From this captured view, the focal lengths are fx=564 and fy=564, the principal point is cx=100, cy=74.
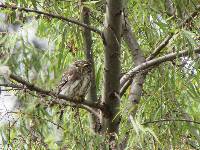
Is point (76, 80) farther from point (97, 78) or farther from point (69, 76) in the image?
point (97, 78)

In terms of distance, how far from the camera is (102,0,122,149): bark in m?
2.19

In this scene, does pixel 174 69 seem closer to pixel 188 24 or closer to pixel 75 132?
pixel 188 24

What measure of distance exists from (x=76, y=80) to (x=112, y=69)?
0.56 metres

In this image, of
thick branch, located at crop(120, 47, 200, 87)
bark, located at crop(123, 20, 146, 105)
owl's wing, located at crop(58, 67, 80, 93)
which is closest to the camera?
thick branch, located at crop(120, 47, 200, 87)

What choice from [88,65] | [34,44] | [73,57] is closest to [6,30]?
[34,44]

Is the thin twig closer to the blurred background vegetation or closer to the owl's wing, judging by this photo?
the blurred background vegetation

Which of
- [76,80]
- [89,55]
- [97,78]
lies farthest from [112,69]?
[76,80]

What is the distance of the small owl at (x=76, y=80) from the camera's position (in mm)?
2676

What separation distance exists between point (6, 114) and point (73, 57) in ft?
3.60

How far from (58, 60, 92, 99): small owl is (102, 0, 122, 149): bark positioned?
25 cm

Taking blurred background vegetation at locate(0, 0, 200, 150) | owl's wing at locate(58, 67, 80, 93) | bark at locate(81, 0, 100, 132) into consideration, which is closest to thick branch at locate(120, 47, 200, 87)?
blurred background vegetation at locate(0, 0, 200, 150)

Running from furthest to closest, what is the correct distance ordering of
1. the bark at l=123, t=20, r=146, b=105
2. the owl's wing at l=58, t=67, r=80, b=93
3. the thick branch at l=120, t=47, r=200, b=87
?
the owl's wing at l=58, t=67, r=80, b=93
the bark at l=123, t=20, r=146, b=105
the thick branch at l=120, t=47, r=200, b=87

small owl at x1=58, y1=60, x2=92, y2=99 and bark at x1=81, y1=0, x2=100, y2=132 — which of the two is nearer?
bark at x1=81, y1=0, x2=100, y2=132

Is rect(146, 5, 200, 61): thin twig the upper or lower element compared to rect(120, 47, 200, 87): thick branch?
upper
